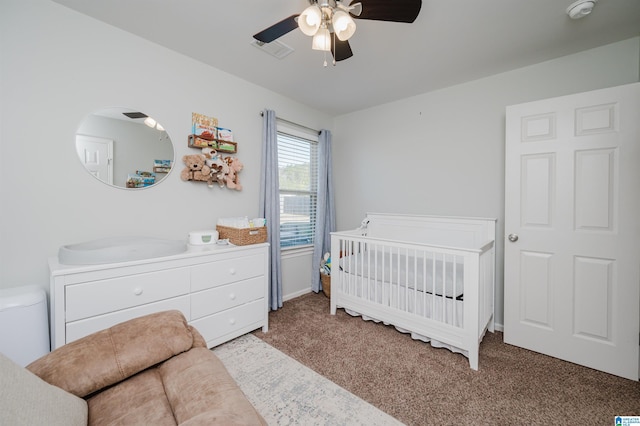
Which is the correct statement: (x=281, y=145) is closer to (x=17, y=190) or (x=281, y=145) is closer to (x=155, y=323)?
(x=17, y=190)

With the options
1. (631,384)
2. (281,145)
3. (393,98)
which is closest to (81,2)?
(281,145)

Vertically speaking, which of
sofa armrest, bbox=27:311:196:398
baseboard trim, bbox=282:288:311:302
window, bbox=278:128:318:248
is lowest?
baseboard trim, bbox=282:288:311:302

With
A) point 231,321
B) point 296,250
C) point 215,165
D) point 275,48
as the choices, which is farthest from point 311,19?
point 296,250

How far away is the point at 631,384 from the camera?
5.54 ft

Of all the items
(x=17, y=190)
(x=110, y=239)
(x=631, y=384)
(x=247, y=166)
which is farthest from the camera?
(x=247, y=166)

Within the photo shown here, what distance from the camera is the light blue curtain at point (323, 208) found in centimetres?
341

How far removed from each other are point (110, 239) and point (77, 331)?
2.12 feet

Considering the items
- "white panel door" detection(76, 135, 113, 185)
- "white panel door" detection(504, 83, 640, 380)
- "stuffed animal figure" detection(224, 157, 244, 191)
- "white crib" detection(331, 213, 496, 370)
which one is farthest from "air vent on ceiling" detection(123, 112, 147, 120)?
"white panel door" detection(504, 83, 640, 380)

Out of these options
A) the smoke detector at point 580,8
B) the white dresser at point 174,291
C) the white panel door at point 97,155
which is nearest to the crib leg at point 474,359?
the white dresser at point 174,291

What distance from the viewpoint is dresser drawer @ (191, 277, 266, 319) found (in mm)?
1918

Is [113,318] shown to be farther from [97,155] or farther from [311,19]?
[311,19]

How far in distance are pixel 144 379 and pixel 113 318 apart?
0.76 metres

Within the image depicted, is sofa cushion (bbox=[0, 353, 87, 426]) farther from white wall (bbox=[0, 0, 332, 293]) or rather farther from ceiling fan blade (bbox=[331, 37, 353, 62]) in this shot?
ceiling fan blade (bbox=[331, 37, 353, 62])

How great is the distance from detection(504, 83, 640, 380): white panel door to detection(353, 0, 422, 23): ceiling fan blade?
1.48 m
